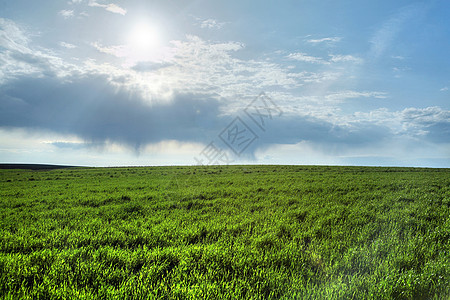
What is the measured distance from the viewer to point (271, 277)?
3379mm

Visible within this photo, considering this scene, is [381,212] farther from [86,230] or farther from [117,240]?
[86,230]

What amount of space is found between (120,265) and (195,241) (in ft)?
5.21

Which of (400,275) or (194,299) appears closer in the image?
(194,299)

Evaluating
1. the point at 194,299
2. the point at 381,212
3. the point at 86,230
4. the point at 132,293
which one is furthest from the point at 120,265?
the point at 381,212

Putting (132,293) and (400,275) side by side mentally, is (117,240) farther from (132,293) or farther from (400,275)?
(400,275)

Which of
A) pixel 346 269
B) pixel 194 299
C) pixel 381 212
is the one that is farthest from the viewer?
pixel 381 212

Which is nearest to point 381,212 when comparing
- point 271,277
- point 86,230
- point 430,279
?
point 430,279

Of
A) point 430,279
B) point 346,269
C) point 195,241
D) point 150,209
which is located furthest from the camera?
point 150,209

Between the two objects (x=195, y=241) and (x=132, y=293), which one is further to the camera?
(x=195, y=241)

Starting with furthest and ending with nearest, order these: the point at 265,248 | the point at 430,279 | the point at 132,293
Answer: the point at 265,248
the point at 430,279
the point at 132,293

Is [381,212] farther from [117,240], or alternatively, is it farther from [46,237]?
[46,237]

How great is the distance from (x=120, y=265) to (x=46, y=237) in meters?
2.58

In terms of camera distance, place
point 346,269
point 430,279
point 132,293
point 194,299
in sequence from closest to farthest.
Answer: point 194,299
point 132,293
point 430,279
point 346,269

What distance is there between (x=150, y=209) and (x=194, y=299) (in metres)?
5.74
